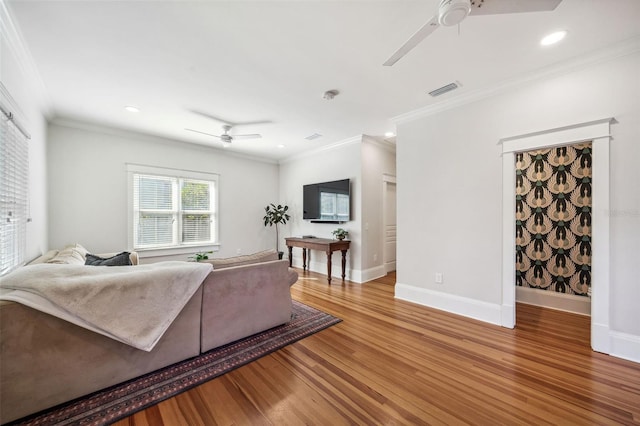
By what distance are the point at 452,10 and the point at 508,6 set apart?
379 mm

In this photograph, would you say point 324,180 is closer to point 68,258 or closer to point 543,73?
point 543,73

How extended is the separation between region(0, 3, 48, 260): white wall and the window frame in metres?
1.03

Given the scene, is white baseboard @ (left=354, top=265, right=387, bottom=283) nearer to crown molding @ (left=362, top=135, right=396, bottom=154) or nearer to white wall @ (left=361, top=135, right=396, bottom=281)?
white wall @ (left=361, top=135, right=396, bottom=281)

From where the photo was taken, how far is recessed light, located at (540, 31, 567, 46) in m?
2.02

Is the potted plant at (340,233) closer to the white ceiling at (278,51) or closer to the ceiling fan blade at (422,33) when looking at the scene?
the white ceiling at (278,51)

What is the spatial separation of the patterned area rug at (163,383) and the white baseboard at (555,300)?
3.12 metres

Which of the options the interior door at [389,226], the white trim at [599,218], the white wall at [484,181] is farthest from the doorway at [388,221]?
the white trim at [599,218]

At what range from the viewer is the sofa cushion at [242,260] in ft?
7.74

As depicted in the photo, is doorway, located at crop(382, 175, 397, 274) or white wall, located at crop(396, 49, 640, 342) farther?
doorway, located at crop(382, 175, 397, 274)

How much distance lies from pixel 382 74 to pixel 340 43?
67 cm

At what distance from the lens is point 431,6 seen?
69.4 inches

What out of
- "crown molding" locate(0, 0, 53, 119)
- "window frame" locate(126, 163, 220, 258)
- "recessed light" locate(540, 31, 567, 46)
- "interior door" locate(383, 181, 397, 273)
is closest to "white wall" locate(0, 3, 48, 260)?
"crown molding" locate(0, 0, 53, 119)

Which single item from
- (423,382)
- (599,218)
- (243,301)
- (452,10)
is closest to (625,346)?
(599,218)

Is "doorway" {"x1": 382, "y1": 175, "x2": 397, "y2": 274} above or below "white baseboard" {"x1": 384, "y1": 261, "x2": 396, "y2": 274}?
above
